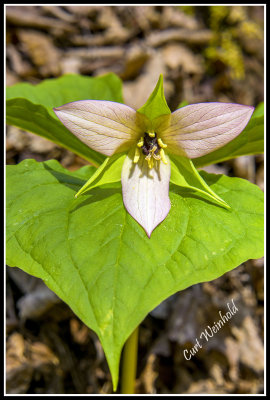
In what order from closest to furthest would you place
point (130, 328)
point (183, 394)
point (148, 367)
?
point (130, 328)
point (183, 394)
point (148, 367)

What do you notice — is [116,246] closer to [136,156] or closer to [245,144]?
[136,156]

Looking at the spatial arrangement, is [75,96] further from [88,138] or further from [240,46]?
[240,46]

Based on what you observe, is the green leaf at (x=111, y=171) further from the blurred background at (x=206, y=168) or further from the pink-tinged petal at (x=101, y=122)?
the blurred background at (x=206, y=168)

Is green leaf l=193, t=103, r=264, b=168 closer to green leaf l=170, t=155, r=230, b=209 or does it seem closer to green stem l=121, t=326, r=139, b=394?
green leaf l=170, t=155, r=230, b=209

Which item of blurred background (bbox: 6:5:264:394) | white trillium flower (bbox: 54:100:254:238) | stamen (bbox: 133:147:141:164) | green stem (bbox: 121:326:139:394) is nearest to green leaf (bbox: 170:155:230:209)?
white trillium flower (bbox: 54:100:254:238)

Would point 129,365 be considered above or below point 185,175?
below

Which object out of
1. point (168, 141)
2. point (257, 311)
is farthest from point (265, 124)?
point (257, 311)

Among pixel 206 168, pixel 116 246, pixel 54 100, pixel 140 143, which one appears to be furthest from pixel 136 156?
pixel 206 168
